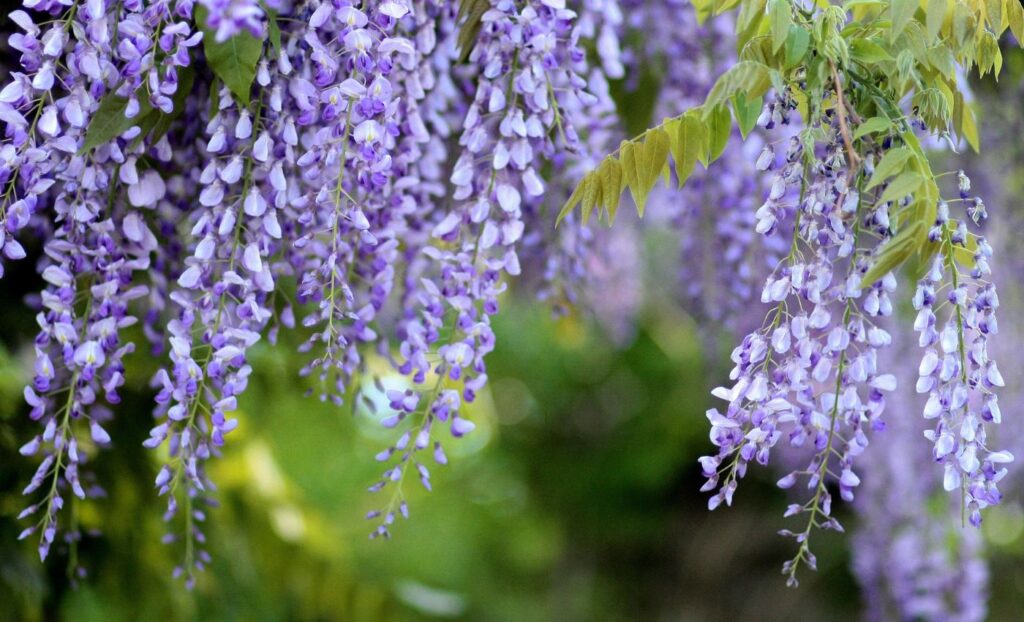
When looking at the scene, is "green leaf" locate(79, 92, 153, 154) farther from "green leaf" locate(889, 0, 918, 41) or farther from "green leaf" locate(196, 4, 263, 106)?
"green leaf" locate(889, 0, 918, 41)

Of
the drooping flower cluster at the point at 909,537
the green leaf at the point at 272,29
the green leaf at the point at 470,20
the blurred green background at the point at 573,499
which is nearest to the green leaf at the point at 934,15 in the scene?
the green leaf at the point at 470,20

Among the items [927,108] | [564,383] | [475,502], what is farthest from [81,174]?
[564,383]

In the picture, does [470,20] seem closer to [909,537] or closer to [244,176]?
[244,176]

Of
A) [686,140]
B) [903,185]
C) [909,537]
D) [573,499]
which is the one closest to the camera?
[903,185]

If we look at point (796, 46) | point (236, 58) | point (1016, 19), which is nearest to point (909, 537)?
point (1016, 19)

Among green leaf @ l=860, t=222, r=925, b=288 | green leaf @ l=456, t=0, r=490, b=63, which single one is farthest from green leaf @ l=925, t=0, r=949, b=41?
green leaf @ l=456, t=0, r=490, b=63

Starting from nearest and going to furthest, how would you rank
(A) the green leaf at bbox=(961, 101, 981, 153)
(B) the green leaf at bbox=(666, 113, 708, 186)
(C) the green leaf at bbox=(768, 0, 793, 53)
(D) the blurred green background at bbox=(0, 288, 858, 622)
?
1. (C) the green leaf at bbox=(768, 0, 793, 53)
2. (B) the green leaf at bbox=(666, 113, 708, 186)
3. (A) the green leaf at bbox=(961, 101, 981, 153)
4. (D) the blurred green background at bbox=(0, 288, 858, 622)

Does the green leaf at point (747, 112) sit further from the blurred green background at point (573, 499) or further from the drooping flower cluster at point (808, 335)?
the blurred green background at point (573, 499)
